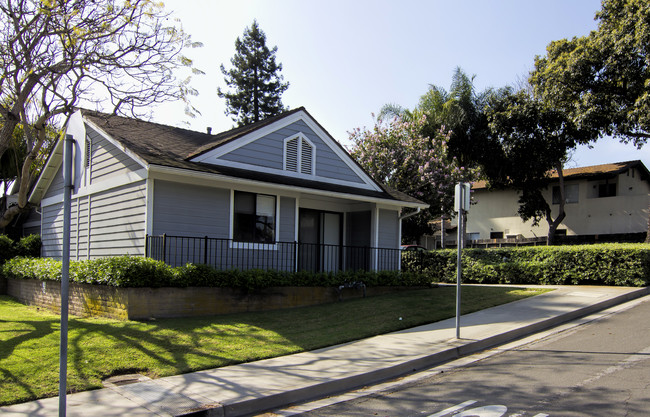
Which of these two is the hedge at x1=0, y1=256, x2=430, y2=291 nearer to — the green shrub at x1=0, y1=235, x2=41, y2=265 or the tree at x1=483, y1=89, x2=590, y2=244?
the green shrub at x1=0, y1=235, x2=41, y2=265

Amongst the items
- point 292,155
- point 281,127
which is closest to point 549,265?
point 292,155

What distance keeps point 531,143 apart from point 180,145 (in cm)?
2204

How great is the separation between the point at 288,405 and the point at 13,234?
833 inches

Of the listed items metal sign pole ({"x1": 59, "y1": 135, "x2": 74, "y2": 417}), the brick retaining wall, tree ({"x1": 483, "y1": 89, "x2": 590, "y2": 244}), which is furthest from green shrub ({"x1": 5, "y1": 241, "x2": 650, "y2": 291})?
tree ({"x1": 483, "y1": 89, "x2": 590, "y2": 244})

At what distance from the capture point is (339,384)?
670 cm

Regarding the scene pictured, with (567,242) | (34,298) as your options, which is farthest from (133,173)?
(567,242)

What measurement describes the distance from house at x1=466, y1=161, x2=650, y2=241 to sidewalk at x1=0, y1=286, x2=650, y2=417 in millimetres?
22369

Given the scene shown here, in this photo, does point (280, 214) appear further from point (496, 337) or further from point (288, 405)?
point (288, 405)

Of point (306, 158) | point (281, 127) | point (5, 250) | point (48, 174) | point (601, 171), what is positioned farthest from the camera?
point (601, 171)

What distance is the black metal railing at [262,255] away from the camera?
11969 millimetres

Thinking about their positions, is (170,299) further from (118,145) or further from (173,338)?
(118,145)

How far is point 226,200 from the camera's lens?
13.2 metres

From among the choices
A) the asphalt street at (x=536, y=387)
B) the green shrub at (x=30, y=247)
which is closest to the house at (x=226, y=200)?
the green shrub at (x=30, y=247)

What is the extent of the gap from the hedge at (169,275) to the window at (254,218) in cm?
158
